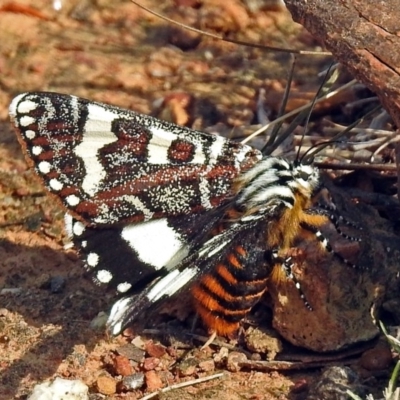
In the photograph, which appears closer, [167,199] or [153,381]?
[153,381]

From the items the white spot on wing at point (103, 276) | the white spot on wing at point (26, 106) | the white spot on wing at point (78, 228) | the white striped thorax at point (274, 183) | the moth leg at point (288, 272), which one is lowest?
the white spot on wing at point (103, 276)

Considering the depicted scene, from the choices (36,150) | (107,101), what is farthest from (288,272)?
(107,101)

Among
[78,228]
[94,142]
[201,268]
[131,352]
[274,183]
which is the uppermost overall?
[274,183]

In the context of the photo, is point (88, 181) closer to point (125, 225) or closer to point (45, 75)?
point (125, 225)

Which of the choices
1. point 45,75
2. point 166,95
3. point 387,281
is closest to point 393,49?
point 387,281

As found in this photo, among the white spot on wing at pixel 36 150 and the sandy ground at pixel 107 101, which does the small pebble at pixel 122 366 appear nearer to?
the sandy ground at pixel 107 101

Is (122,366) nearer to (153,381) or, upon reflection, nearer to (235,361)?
(153,381)

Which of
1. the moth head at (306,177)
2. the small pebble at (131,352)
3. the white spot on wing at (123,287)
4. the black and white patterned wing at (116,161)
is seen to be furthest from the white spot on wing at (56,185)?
the moth head at (306,177)
